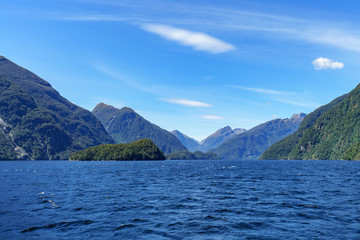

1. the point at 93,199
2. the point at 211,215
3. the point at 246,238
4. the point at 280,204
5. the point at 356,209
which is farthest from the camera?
the point at 93,199

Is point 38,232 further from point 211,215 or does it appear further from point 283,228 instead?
point 283,228

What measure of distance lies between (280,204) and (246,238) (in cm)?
1742

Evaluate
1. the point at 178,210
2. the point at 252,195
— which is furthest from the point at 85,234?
the point at 252,195

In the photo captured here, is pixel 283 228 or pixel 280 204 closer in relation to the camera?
pixel 283 228

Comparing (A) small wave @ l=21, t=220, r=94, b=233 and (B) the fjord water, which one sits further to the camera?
(A) small wave @ l=21, t=220, r=94, b=233

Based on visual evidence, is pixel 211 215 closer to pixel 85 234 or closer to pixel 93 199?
pixel 85 234

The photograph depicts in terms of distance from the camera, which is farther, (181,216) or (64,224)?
(181,216)

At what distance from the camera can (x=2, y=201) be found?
1603 inches

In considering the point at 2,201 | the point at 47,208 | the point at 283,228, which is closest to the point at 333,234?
the point at 283,228

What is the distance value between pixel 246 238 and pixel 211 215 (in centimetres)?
910

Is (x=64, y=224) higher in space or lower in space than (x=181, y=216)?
higher

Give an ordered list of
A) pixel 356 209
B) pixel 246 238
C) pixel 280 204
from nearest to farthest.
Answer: pixel 246 238, pixel 356 209, pixel 280 204

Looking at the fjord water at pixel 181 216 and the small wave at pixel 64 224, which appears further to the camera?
the small wave at pixel 64 224

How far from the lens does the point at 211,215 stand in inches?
1268
